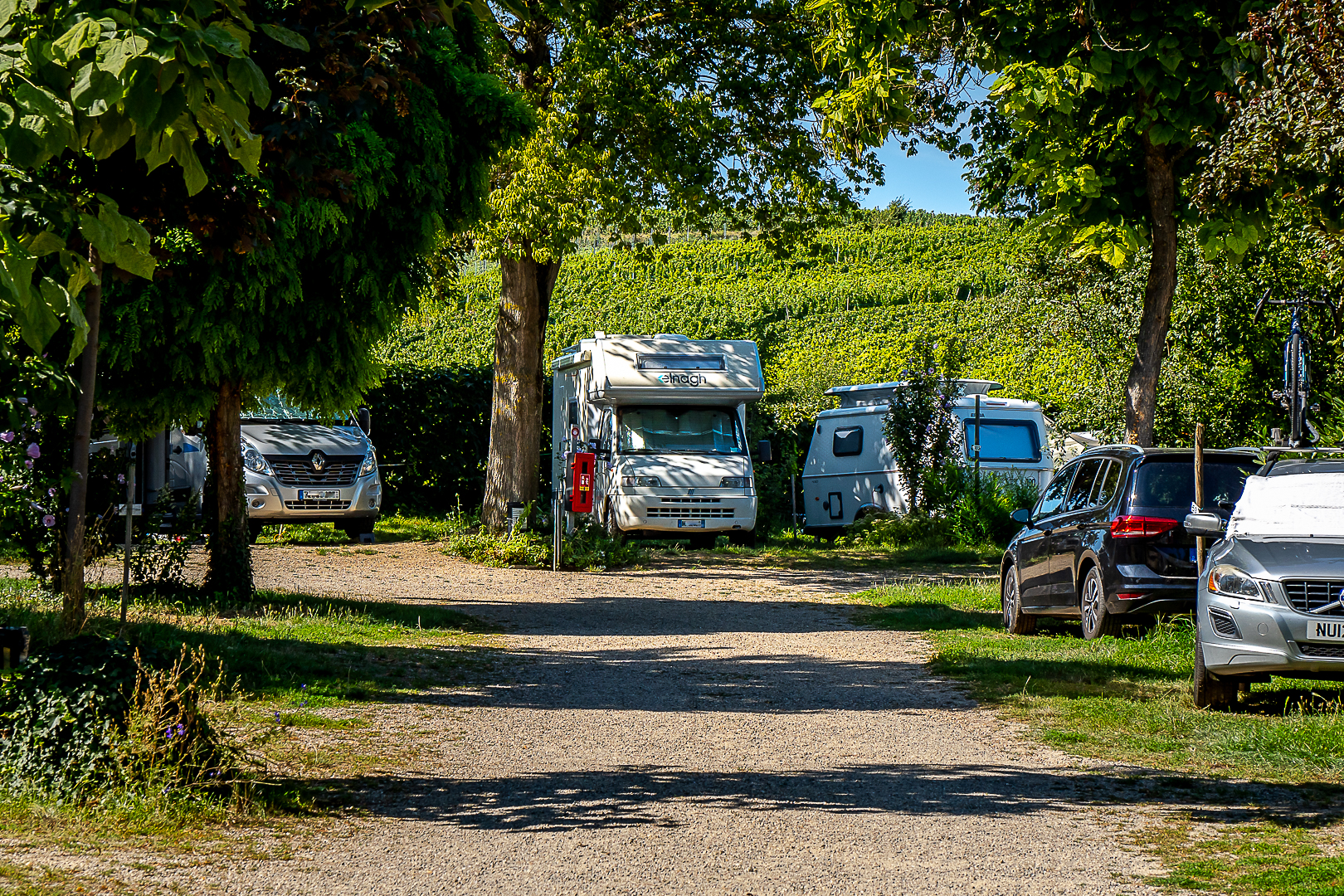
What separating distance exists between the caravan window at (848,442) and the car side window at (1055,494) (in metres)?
11.1

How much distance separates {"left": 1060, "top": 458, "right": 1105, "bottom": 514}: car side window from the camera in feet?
35.2

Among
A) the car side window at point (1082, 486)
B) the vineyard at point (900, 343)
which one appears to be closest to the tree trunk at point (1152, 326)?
the car side window at point (1082, 486)

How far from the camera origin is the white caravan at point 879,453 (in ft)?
73.4

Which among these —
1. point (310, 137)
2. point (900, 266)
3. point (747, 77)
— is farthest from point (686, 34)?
point (900, 266)

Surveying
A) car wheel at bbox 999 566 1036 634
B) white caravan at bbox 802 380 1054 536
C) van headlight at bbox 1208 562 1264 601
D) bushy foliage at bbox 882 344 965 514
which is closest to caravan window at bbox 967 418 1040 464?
white caravan at bbox 802 380 1054 536

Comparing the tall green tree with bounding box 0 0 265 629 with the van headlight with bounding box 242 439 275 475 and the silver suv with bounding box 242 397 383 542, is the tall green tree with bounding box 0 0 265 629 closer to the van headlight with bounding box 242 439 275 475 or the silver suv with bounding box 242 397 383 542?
the silver suv with bounding box 242 397 383 542

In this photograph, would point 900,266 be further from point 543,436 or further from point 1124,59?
point 1124,59

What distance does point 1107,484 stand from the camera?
1035 cm

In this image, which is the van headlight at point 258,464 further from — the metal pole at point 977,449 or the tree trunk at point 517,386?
the metal pole at point 977,449

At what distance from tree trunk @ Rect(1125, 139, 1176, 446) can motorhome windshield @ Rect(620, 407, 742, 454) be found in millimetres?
7060

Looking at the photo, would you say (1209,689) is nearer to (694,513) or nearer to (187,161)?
(187,161)

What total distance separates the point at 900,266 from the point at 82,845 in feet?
241

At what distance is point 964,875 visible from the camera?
4.62m

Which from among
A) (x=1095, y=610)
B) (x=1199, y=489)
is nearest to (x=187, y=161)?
(x=1199, y=489)
